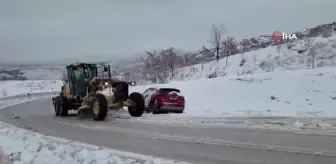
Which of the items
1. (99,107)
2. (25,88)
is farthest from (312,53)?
(25,88)

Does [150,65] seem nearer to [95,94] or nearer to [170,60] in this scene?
[170,60]

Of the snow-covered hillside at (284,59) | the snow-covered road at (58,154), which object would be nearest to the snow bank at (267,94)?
the snow-covered road at (58,154)

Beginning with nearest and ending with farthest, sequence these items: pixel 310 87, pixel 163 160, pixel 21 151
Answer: pixel 163 160, pixel 21 151, pixel 310 87

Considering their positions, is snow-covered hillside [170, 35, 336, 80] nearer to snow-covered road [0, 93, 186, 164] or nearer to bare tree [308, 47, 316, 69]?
bare tree [308, 47, 316, 69]

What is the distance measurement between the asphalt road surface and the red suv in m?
Result: 7.05

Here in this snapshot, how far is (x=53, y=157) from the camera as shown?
9.47 metres

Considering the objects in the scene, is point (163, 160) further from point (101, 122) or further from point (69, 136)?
point (101, 122)

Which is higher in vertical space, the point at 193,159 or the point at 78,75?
the point at 78,75

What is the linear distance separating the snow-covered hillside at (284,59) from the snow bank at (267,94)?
57.8 ft

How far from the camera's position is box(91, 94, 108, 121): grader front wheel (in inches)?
669

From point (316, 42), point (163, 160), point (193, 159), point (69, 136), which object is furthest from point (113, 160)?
point (316, 42)

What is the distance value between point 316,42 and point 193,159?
1910 inches

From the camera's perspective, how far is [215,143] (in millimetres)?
10188

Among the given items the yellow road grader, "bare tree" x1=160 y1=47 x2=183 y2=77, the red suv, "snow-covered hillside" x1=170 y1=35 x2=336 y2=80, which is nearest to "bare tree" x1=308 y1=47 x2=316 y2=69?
"snow-covered hillside" x1=170 y1=35 x2=336 y2=80
